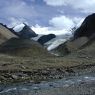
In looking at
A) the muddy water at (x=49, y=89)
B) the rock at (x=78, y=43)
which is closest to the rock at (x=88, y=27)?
the rock at (x=78, y=43)

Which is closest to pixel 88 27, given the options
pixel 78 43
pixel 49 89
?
pixel 78 43

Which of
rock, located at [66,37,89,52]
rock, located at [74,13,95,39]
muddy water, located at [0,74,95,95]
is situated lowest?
muddy water, located at [0,74,95,95]

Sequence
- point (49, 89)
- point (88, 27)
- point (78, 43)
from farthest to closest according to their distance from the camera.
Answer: point (88, 27) → point (78, 43) → point (49, 89)

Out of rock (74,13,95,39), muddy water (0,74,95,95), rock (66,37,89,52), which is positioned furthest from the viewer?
rock (74,13,95,39)

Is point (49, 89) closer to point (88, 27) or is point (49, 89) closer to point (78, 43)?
point (78, 43)

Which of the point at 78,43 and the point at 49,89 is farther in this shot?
the point at 78,43

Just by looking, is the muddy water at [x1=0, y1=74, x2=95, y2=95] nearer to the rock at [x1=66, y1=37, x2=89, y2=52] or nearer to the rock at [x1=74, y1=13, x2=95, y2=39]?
the rock at [x1=66, y1=37, x2=89, y2=52]

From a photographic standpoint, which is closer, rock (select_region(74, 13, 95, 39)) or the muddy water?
the muddy water

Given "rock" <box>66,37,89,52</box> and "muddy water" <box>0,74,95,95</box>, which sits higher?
"rock" <box>66,37,89,52</box>

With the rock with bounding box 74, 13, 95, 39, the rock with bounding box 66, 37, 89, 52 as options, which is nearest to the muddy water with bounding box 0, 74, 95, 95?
the rock with bounding box 66, 37, 89, 52

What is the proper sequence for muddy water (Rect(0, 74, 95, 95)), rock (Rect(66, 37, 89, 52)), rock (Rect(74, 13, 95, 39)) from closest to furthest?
muddy water (Rect(0, 74, 95, 95)) < rock (Rect(66, 37, 89, 52)) < rock (Rect(74, 13, 95, 39))

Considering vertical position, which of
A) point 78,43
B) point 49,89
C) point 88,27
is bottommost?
point 49,89

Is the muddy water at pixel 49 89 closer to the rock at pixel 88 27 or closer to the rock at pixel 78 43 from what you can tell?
the rock at pixel 78 43

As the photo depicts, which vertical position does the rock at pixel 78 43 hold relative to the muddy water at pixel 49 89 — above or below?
above
